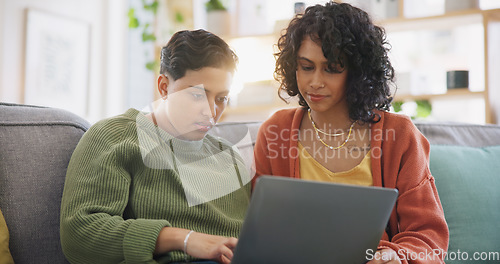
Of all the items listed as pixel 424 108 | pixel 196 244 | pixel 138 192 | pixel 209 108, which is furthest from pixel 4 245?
pixel 424 108

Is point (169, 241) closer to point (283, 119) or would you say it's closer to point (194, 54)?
point (194, 54)

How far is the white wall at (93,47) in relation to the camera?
2.79 m

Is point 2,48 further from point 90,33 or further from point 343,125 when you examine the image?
point 343,125

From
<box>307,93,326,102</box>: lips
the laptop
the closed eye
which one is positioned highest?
<box>307,93,326,102</box>: lips

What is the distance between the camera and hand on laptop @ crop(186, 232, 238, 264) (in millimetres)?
958

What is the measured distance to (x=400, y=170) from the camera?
4.30ft

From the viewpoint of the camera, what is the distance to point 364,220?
2.91 ft

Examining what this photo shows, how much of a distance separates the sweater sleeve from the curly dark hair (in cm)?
56

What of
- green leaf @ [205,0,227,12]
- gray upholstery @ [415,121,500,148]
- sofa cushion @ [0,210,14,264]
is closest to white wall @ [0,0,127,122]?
green leaf @ [205,0,227,12]

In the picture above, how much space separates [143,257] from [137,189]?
18cm

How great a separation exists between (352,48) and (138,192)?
0.67m

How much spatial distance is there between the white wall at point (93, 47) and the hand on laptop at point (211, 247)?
7.20 ft

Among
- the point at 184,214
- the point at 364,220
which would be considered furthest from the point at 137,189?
the point at 364,220

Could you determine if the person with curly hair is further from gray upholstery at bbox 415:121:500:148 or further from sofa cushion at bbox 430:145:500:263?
gray upholstery at bbox 415:121:500:148
